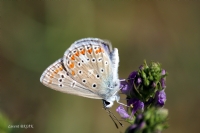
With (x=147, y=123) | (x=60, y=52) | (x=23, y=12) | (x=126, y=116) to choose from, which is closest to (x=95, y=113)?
(x=60, y=52)

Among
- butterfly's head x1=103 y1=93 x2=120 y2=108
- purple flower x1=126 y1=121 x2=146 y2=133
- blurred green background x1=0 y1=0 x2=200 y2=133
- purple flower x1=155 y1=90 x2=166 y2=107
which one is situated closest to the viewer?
purple flower x1=126 y1=121 x2=146 y2=133

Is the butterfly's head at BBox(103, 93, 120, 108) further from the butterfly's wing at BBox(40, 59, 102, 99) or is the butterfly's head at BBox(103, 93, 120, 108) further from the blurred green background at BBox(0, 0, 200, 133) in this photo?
the blurred green background at BBox(0, 0, 200, 133)

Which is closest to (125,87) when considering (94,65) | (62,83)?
(94,65)

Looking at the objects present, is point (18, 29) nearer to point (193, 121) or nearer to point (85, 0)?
point (85, 0)

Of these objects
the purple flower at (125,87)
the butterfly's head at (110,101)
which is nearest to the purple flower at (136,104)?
the purple flower at (125,87)

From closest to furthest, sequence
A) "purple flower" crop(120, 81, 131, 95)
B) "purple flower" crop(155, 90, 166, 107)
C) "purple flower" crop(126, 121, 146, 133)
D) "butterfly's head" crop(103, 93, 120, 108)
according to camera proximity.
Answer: "purple flower" crop(126, 121, 146, 133), "purple flower" crop(155, 90, 166, 107), "purple flower" crop(120, 81, 131, 95), "butterfly's head" crop(103, 93, 120, 108)

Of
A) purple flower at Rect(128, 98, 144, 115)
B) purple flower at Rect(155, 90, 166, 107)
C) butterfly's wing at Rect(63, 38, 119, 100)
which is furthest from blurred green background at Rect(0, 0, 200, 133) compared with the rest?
purple flower at Rect(155, 90, 166, 107)

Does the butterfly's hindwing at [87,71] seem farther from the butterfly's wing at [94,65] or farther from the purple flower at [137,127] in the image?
the purple flower at [137,127]
